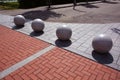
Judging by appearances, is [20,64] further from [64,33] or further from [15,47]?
[64,33]

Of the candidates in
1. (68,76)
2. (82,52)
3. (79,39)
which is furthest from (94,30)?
(68,76)

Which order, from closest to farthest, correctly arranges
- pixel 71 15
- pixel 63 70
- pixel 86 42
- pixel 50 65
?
pixel 63 70 < pixel 50 65 < pixel 86 42 < pixel 71 15

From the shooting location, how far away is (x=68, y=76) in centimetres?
445

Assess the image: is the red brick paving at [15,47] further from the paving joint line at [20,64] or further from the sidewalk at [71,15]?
the sidewalk at [71,15]

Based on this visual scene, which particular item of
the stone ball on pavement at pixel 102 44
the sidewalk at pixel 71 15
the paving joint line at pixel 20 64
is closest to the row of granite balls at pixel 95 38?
the stone ball on pavement at pixel 102 44

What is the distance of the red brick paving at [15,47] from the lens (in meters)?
5.36

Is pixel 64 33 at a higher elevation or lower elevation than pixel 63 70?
higher

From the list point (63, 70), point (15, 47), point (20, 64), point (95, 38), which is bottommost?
point (63, 70)

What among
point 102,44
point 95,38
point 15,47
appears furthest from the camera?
point 15,47

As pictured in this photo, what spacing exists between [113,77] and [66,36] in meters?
3.23

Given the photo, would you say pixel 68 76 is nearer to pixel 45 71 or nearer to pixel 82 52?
pixel 45 71

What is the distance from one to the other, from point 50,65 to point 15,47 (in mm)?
2303

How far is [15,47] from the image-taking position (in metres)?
6.42

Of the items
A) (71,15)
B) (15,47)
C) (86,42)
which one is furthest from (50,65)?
(71,15)
